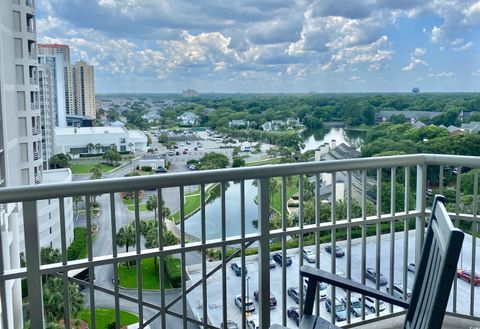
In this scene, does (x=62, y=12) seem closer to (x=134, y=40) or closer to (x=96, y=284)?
(x=134, y=40)

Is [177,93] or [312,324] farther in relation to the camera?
[177,93]

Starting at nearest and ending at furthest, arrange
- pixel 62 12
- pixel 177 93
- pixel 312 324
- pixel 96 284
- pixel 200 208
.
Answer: pixel 312 324 → pixel 96 284 → pixel 200 208 → pixel 62 12 → pixel 177 93

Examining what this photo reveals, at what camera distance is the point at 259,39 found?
3.19 m

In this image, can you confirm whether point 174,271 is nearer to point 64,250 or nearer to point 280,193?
point 64,250

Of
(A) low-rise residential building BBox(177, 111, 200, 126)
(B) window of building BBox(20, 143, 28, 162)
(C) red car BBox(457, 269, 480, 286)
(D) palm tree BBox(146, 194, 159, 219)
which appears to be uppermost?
(A) low-rise residential building BBox(177, 111, 200, 126)

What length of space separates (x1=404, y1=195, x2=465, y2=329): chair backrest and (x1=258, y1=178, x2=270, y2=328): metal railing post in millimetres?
763

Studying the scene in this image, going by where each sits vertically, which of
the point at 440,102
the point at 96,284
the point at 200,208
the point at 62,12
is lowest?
the point at 96,284

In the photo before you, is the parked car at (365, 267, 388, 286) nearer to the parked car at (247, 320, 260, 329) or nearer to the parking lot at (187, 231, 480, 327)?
the parking lot at (187, 231, 480, 327)

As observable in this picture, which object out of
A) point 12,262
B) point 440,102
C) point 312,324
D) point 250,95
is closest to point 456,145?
point 440,102

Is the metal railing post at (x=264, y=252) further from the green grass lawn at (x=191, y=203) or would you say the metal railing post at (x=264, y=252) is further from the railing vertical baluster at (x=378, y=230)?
the railing vertical baluster at (x=378, y=230)

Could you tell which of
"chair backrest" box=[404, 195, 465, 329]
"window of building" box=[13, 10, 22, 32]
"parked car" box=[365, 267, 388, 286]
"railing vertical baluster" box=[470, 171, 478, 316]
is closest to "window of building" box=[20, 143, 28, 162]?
"window of building" box=[13, 10, 22, 32]

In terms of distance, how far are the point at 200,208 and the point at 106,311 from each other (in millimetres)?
614

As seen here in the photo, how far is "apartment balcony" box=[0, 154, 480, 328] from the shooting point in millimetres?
1878

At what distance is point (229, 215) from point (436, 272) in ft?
3.39
